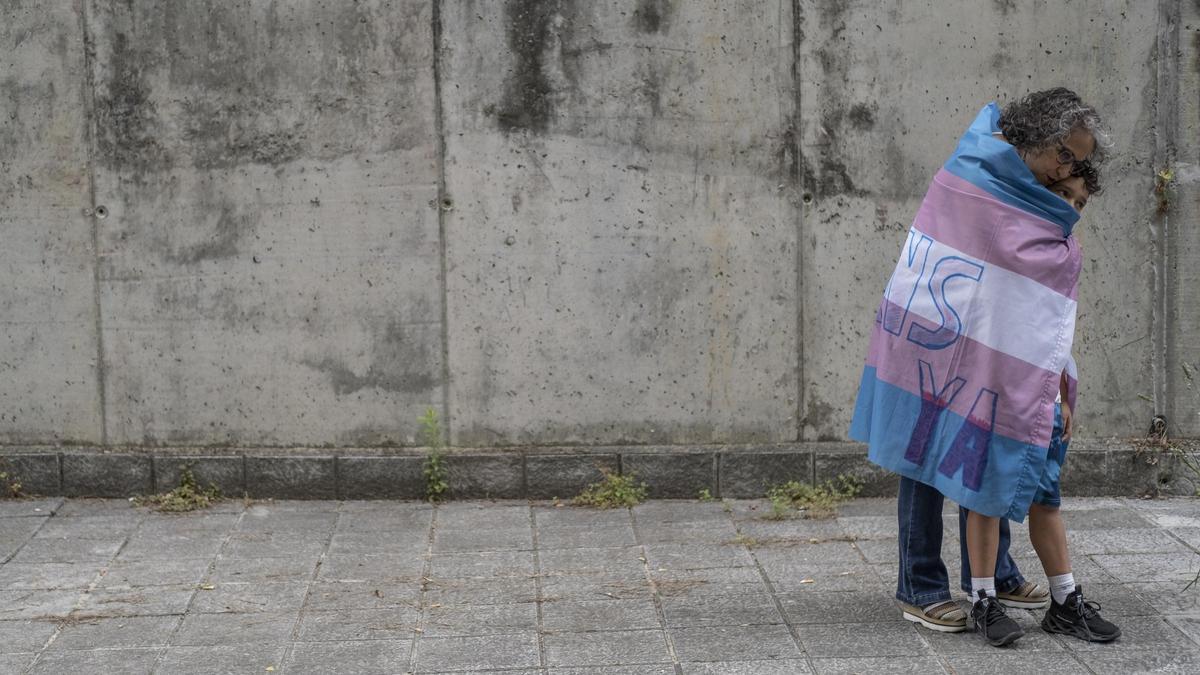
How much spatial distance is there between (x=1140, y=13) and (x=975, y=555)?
318 cm

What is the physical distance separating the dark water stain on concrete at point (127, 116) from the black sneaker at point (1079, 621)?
453cm

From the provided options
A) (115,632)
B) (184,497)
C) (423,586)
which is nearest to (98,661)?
(115,632)

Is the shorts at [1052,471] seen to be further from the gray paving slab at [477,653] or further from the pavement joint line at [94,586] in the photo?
the pavement joint line at [94,586]

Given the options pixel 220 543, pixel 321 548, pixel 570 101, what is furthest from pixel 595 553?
pixel 570 101

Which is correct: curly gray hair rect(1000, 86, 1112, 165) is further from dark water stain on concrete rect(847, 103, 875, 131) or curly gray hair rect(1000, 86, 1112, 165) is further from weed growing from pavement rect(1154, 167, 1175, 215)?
weed growing from pavement rect(1154, 167, 1175, 215)

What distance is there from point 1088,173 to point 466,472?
3329mm

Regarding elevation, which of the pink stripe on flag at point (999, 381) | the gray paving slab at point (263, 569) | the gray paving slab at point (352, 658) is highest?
the pink stripe on flag at point (999, 381)

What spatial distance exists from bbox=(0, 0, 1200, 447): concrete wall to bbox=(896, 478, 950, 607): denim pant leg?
1801 mm

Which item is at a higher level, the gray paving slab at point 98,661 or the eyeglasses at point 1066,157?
the eyeglasses at point 1066,157

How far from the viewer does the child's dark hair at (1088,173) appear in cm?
445

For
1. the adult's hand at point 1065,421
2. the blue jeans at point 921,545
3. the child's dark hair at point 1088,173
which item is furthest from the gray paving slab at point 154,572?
the child's dark hair at point 1088,173

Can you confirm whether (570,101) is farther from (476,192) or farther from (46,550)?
(46,550)

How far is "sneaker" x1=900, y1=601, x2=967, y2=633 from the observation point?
Answer: 15.5 ft

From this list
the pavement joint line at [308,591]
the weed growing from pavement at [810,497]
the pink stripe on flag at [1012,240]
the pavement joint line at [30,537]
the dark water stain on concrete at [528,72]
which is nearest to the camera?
the pink stripe on flag at [1012,240]
